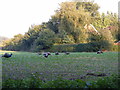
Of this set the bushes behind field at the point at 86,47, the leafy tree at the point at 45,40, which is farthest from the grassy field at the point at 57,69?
the leafy tree at the point at 45,40

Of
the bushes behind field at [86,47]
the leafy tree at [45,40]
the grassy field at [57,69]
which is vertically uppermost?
the leafy tree at [45,40]

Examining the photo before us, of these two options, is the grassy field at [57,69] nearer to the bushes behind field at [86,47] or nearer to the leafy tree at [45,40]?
the bushes behind field at [86,47]

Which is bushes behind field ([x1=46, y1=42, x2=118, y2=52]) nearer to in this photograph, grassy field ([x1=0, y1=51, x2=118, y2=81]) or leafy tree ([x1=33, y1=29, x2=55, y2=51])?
leafy tree ([x1=33, y1=29, x2=55, y2=51])

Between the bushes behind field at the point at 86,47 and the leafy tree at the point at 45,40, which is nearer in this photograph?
the bushes behind field at the point at 86,47

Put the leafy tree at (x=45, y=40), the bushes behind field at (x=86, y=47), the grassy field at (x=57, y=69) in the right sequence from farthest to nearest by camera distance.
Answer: the leafy tree at (x=45, y=40) < the bushes behind field at (x=86, y=47) < the grassy field at (x=57, y=69)

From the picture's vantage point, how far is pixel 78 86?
2785 mm

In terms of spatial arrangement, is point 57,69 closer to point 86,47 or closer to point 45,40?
point 86,47

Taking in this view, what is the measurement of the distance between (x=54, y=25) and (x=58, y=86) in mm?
32008

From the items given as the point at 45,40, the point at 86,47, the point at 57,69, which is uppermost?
the point at 45,40

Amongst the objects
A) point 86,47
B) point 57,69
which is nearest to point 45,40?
point 86,47

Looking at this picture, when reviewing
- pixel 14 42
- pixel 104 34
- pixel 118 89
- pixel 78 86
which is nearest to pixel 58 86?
pixel 78 86

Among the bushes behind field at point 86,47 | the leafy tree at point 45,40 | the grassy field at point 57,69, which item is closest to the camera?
the grassy field at point 57,69

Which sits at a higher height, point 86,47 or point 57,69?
point 86,47

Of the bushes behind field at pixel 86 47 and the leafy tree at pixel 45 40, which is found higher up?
the leafy tree at pixel 45 40
